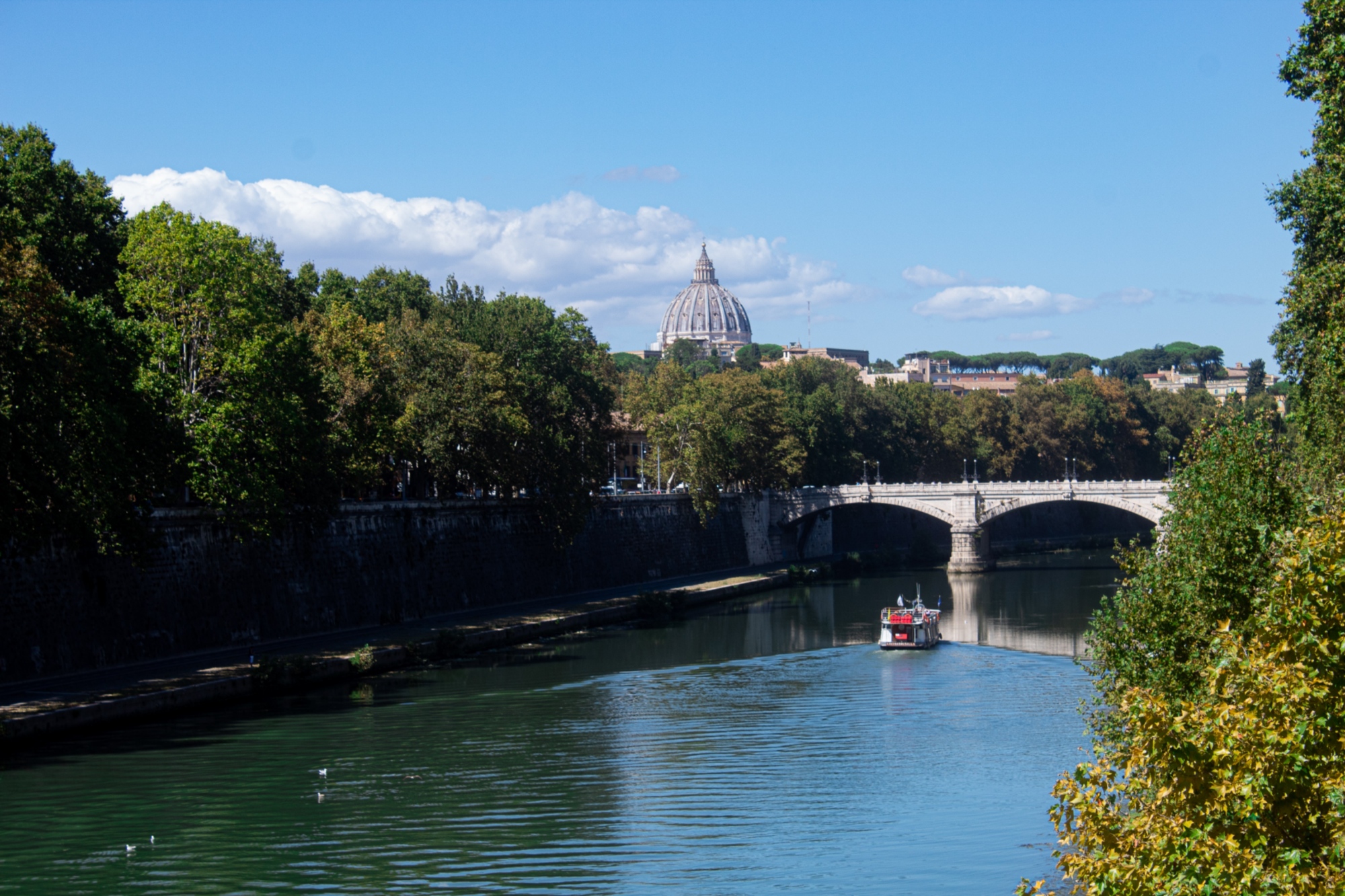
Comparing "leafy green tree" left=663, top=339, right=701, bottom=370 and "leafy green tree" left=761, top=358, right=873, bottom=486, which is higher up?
"leafy green tree" left=663, top=339, right=701, bottom=370

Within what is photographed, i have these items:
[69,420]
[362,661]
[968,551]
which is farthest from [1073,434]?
[69,420]

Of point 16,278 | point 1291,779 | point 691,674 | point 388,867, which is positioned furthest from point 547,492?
point 1291,779

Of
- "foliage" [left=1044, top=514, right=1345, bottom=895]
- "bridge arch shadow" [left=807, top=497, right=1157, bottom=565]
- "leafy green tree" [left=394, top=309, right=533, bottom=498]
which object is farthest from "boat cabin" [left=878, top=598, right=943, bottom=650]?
"foliage" [left=1044, top=514, right=1345, bottom=895]

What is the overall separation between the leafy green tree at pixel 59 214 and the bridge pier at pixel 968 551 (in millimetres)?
45109

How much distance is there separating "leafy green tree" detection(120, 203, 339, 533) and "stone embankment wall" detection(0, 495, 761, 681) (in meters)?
2.08

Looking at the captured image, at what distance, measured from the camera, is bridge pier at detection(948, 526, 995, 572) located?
7112 cm

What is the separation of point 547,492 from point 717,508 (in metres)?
20.6

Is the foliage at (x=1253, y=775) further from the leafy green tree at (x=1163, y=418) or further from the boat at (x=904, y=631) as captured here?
the leafy green tree at (x=1163, y=418)

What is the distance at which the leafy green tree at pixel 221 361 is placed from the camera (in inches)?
1350

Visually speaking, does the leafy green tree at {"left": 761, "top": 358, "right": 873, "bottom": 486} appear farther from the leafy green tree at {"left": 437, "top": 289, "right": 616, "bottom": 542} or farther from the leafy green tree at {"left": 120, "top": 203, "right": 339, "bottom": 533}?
the leafy green tree at {"left": 120, "top": 203, "right": 339, "bottom": 533}

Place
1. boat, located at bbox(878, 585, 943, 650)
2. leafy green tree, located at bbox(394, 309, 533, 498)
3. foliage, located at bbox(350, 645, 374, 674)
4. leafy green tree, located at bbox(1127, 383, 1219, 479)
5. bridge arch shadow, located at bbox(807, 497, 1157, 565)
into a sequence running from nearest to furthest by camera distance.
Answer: foliage, located at bbox(350, 645, 374, 674)
boat, located at bbox(878, 585, 943, 650)
leafy green tree, located at bbox(394, 309, 533, 498)
bridge arch shadow, located at bbox(807, 497, 1157, 565)
leafy green tree, located at bbox(1127, 383, 1219, 479)

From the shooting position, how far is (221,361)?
35625 millimetres

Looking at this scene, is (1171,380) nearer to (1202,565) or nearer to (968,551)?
(968,551)

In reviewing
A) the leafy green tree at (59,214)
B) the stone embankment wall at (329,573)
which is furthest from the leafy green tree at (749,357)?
the leafy green tree at (59,214)
